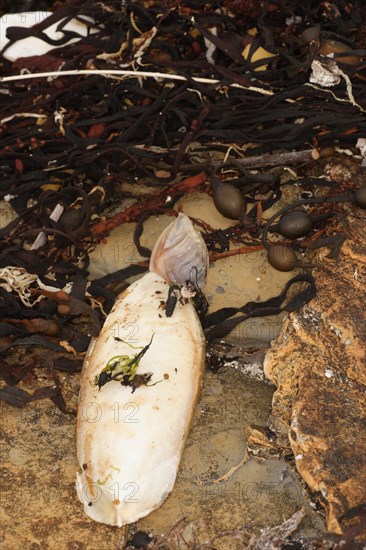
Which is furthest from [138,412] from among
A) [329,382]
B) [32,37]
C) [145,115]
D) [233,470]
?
[32,37]

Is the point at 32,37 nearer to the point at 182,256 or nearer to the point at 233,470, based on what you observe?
Answer: the point at 182,256

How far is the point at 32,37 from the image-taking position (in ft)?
11.8

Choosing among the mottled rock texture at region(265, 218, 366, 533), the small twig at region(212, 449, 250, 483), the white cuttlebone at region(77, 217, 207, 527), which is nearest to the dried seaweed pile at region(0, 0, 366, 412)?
the white cuttlebone at region(77, 217, 207, 527)

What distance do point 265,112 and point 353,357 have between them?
1.22 m

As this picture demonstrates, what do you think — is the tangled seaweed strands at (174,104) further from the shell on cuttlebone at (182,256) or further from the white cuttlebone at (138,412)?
the white cuttlebone at (138,412)

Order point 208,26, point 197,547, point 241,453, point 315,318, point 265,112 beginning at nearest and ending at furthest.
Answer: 1. point 197,547
2. point 241,453
3. point 315,318
4. point 265,112
5. point 208,26

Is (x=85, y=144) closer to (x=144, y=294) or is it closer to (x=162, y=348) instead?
(x=144, y=294)

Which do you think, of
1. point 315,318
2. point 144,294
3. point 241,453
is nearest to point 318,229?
point 315,318

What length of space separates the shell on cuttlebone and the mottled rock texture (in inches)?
16.4

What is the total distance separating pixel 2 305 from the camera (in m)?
3.12

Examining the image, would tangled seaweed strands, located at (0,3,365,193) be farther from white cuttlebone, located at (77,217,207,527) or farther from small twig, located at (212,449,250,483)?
small twig, located at (212,449,250,483)

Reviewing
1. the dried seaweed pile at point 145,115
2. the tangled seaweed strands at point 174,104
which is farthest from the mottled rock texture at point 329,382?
the tangled seaweed strands at point 174,104

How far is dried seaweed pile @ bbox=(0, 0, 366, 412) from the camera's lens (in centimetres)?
327

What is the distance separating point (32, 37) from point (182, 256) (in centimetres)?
140
